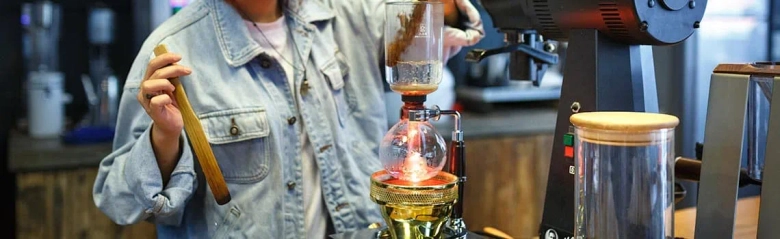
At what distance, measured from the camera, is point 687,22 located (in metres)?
1.18

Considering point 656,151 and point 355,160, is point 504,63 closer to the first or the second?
point 355,160

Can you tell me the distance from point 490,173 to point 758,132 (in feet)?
6.47

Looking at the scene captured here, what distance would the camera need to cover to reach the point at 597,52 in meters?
1.22

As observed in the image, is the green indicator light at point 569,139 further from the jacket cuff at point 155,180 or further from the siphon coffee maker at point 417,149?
the jacket cuff at point 155,180

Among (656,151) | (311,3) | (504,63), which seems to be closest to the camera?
(656,151)

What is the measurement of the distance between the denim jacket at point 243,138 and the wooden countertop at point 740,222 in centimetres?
65

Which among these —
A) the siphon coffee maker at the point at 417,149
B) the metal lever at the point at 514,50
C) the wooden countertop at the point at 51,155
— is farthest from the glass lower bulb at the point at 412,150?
the wooden countertop at the point at 51,155

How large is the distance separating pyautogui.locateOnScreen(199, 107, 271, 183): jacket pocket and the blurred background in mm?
768

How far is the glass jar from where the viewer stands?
0.95 meters

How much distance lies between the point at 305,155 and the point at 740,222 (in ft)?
2.99

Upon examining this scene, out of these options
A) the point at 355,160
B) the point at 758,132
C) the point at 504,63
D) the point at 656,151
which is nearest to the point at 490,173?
the point at 504,63

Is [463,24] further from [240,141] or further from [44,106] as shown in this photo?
[44,106]

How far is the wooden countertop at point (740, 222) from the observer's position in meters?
1.53

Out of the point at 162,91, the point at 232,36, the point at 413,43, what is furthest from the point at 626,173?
the point at 232,36
